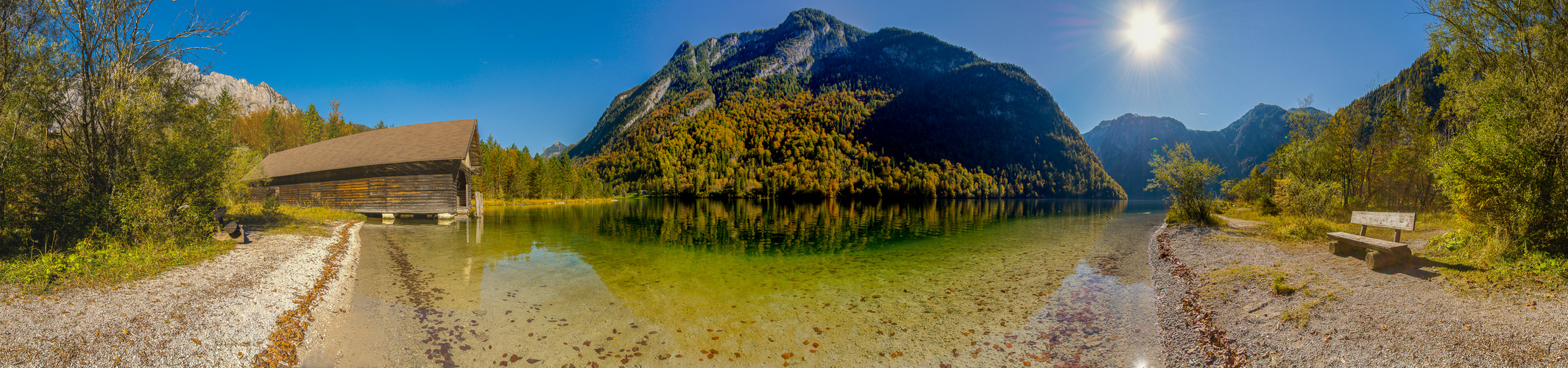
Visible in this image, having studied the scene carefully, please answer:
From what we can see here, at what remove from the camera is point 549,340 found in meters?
7.59

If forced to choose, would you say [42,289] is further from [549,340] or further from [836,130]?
[836,130]

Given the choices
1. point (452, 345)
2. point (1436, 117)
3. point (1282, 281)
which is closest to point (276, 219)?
point (452, 345)

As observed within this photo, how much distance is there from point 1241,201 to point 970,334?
48490 millimetres

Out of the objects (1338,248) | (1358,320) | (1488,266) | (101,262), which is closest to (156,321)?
(101,262)

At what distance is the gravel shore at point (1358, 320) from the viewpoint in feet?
18.9

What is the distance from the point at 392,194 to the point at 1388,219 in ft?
150

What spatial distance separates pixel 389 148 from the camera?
105 ft

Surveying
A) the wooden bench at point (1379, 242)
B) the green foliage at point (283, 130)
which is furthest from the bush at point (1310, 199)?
the green foliage at point (283, 130)

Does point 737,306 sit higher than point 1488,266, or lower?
lower

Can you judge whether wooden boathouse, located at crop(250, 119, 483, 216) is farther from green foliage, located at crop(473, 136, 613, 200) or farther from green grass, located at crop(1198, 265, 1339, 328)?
green grass, located at crop(1198, 265, 1339, 328)

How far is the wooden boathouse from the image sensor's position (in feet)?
98.2

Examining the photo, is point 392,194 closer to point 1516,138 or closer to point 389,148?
point 389,148

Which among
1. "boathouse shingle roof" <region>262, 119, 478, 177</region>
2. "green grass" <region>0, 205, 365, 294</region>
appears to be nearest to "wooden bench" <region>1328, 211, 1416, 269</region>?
"green grass" <region>0, 205, 365, 294</region>

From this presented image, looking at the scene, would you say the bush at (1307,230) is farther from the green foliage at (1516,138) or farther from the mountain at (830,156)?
the mountain at (830,156)
